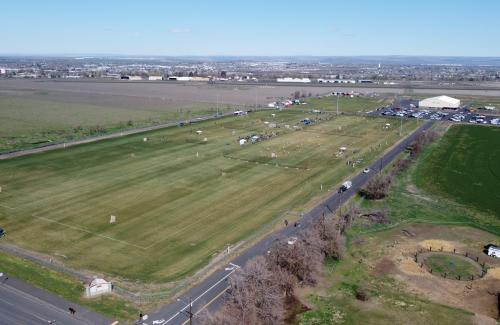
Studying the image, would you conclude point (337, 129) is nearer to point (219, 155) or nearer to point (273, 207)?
point (219, 155)

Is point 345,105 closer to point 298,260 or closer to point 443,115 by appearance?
point 443,115

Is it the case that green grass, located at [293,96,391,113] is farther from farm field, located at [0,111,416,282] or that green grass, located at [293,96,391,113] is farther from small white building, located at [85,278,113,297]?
small white building, located at [85,278,113,297]

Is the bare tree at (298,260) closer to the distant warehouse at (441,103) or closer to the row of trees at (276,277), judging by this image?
the row of trees at (276,277)

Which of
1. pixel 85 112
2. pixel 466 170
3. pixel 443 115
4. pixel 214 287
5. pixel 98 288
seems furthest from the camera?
pixel 443 115

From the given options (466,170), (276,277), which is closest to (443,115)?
(466,170)

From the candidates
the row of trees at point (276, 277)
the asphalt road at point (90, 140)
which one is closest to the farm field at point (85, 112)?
the asphalt road at point (90, 140)

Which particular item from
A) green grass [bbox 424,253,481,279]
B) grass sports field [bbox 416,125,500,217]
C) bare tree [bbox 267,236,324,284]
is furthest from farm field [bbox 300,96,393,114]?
bare tree [bbox 267,236,324,284]
